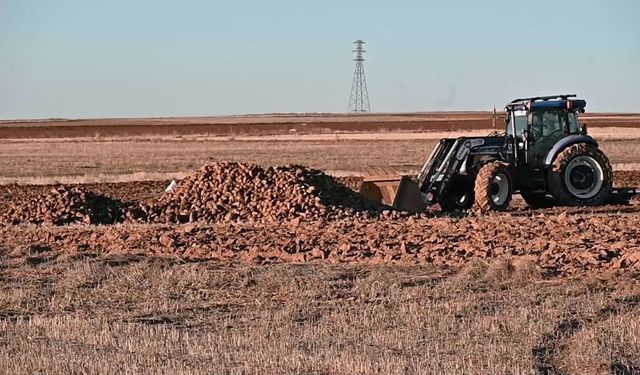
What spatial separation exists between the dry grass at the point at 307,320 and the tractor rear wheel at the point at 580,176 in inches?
302

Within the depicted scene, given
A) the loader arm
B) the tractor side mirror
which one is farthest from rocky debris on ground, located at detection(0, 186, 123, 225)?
the tractor side mirror

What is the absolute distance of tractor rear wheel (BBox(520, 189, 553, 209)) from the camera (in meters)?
20.6

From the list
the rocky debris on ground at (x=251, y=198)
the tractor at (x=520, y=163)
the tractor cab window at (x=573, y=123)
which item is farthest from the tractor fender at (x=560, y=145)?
the rocky debris on ground at (x=251, y=198)

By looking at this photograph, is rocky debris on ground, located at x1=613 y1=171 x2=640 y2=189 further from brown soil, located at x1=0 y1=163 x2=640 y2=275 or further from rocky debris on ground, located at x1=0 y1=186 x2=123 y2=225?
rocky debris on ground, located at x1=0 y1=186 x2=123 y2=225

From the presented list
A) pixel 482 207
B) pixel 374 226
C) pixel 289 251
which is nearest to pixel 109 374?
pixel 289 251

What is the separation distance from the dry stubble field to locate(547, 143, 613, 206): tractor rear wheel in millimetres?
819

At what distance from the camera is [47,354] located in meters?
8.30

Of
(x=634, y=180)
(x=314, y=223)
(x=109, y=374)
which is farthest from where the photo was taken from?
(x=634, y=180)

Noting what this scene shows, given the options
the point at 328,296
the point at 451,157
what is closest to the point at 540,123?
the point at 451,157

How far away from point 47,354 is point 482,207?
38.6 feet

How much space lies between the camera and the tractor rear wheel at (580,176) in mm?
Answer: 19625

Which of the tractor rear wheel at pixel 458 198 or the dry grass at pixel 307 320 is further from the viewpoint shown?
the tractor rear wheel at pixel 458 198

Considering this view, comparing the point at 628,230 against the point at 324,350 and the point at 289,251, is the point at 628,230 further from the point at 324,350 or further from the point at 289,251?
the point at 324,350

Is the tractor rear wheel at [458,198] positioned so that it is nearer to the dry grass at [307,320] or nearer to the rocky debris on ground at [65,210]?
the rocky debris on ground at [65,210]
